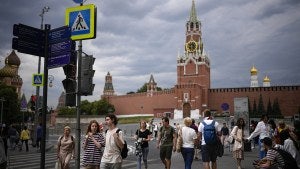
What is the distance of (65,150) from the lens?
7.57 m

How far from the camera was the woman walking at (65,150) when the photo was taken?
7484mm

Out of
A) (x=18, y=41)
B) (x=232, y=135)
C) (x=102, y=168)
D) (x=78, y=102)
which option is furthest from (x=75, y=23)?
(x=232, y=135)

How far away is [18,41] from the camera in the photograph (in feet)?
20.3

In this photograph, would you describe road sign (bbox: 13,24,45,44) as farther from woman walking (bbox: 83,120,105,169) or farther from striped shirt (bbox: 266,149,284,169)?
striped shirt (bbox: 266,149,284,169)

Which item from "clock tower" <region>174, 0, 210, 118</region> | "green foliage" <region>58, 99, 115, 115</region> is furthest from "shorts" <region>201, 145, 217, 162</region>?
"green foliage" <region>58, 99, 115, 115</region>

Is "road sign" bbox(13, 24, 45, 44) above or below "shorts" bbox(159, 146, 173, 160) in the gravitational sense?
above

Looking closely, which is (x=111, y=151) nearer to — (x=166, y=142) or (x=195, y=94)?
(x=166, y=142)

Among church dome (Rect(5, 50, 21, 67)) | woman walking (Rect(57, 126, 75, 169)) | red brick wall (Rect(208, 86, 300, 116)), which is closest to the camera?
woman walking (Rect(57, 126, 75, 169))

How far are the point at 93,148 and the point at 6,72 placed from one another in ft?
209

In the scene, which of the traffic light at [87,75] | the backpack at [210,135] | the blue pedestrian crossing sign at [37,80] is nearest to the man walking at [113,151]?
the traffic light at [87,75]

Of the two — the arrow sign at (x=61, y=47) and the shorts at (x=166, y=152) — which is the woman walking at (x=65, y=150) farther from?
the shorts at (x=166, y=152)

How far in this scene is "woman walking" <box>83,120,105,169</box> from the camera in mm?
6523

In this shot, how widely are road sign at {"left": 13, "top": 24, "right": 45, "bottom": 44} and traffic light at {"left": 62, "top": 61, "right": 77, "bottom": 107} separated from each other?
0.74 meters

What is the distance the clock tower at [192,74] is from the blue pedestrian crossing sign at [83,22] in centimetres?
5991
